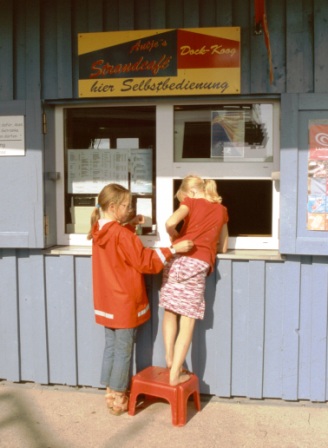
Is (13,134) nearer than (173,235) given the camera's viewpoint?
No

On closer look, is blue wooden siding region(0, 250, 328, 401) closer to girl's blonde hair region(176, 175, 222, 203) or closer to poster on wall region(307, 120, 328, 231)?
poster on wall region(307, 120, 328, 231)

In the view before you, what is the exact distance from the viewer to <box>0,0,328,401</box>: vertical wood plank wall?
4152 millimetres

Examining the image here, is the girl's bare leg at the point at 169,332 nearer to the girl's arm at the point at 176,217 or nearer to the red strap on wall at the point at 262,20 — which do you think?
the girl's arm at the point at 176,217

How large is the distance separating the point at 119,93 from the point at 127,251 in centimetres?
120

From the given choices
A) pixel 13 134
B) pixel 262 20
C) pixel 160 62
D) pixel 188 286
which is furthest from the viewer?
pixel 13 134

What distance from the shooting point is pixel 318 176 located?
413 centimetres

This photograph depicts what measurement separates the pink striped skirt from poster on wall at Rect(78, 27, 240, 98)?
4.05ft

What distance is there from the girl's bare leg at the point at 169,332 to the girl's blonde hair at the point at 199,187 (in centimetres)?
84

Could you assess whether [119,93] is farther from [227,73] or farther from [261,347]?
[261,347]

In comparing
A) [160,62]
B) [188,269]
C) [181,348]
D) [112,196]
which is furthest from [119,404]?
[160,62]

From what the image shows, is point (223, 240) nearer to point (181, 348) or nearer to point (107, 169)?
point (181, 348)

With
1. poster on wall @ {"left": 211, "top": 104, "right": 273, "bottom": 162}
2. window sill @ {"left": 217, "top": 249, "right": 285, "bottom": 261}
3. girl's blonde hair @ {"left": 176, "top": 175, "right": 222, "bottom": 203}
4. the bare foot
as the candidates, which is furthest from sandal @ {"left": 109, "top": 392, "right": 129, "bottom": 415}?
poster on wall @ {"left": 211, "top": 104, "right": 273, "bottom": 162}

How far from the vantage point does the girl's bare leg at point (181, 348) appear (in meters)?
4.00

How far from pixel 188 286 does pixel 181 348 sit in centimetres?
42
